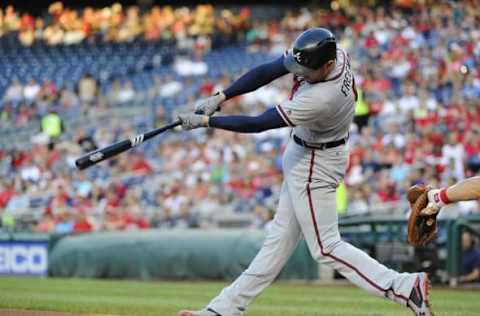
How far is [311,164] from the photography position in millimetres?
5781

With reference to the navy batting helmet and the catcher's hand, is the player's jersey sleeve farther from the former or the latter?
the catcher's hand

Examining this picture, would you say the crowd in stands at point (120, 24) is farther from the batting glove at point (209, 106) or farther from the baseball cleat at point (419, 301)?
the baseball cleat at point (419, 301)

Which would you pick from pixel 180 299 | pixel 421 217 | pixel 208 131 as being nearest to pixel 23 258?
pixel 208 131

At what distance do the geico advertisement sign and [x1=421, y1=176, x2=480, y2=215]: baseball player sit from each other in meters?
8.92

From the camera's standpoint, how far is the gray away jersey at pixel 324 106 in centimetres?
549

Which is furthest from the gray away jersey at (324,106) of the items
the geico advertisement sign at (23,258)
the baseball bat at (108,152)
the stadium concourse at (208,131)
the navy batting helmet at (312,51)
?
the geico advertisement sign at (23,258)

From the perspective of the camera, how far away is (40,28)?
1112 inches

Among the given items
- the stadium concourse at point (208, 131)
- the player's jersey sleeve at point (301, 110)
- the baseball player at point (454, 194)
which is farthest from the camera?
the stadium concourse at point (208, 131)

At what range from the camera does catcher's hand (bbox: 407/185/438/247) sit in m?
5.96

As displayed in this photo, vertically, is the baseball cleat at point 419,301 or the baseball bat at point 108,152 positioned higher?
the baseball bat at point 108,152

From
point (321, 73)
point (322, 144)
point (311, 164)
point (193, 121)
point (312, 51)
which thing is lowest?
point (311, 164)

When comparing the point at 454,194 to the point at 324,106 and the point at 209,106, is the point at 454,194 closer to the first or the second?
the point at 324,106

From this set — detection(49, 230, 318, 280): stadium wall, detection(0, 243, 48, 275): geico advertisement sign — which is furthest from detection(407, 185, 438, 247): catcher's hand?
detection(0, 243, 48, 275): geico advertisement sign

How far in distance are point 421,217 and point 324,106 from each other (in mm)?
1036
